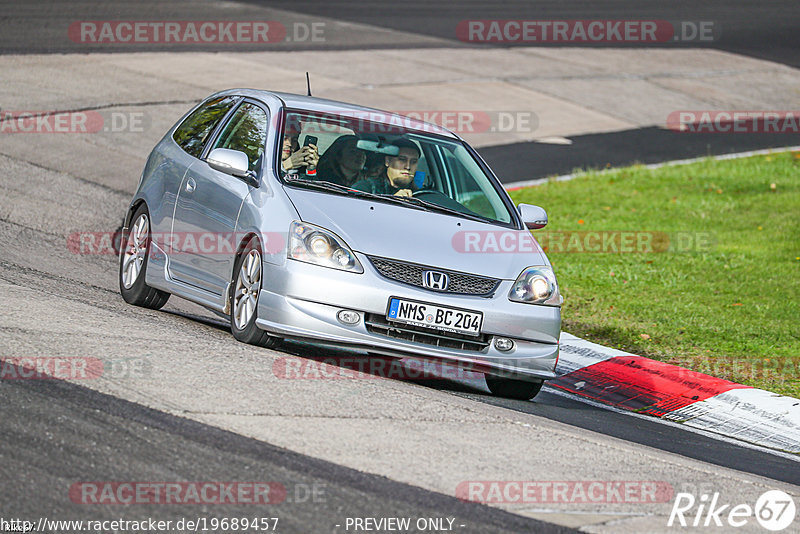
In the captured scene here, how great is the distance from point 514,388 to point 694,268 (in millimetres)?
5268

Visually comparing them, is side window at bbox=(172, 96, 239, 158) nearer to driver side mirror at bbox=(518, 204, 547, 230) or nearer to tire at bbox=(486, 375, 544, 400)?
driver side mirror at bbox=(518, 204, 547, 230)

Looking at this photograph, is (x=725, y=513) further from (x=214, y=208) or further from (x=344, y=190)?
(x=214, y=208)

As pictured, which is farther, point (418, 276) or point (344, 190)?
point (344, 190)

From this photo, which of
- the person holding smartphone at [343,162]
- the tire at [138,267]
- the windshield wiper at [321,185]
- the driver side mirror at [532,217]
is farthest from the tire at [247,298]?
the driver side mirror at [532,217]

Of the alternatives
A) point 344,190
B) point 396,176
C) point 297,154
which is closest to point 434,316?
point 344,190

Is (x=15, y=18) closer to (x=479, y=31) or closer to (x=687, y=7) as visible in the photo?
(x=479, y=31)

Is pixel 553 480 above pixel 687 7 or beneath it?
beneath

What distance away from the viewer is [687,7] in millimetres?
37594

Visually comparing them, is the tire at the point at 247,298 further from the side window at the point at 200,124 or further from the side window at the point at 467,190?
the side window at the point at 467,190

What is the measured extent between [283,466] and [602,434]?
261cm

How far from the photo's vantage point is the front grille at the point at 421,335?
725cm

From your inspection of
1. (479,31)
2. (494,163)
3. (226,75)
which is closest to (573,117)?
(494,163)

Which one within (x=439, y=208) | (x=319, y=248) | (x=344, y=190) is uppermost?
(x=344, y=190)

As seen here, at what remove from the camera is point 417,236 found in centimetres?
754
